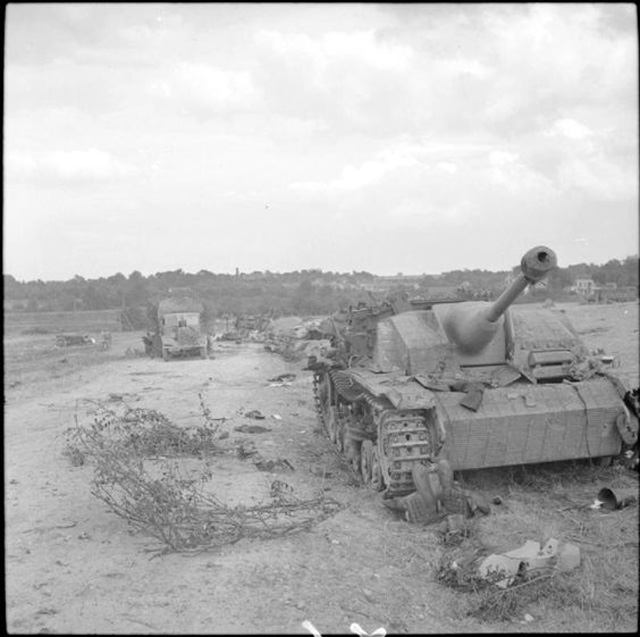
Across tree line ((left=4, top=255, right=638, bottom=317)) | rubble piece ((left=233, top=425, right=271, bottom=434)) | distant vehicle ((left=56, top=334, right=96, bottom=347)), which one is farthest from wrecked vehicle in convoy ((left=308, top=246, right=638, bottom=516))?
tree line ((left=4, top=255, right=638, bottom=317))

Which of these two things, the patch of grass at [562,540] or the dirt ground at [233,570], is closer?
the dirt ground at [233,570]

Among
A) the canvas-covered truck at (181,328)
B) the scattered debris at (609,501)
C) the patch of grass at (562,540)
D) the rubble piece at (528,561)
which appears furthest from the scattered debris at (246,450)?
the canvas-covered truck at (181,328)

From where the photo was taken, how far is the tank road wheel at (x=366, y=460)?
8.97m

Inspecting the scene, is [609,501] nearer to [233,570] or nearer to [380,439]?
[380,439]

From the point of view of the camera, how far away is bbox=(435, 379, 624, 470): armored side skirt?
794cm

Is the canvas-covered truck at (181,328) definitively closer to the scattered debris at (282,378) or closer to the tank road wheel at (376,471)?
the scattered debris at (282,378)

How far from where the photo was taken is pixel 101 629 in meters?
4.85

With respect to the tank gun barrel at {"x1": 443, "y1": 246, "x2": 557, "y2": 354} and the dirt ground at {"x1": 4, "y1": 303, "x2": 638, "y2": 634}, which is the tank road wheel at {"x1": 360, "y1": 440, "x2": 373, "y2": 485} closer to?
the dirt ground at {"x1": 4, "y1": 303, "x2": 638, "y2": 634}

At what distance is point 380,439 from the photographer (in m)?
8.19

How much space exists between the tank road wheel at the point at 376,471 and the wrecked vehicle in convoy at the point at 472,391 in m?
0.01

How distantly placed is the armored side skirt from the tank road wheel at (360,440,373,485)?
4.15 ft

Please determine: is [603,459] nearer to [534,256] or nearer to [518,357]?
[518,357]

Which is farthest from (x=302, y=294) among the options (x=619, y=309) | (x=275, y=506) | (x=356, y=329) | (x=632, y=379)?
(x=275, y=506)

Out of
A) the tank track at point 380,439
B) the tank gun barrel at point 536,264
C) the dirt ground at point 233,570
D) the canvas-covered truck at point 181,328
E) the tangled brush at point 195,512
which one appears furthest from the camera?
the canvas-covered truck at point 181,328
